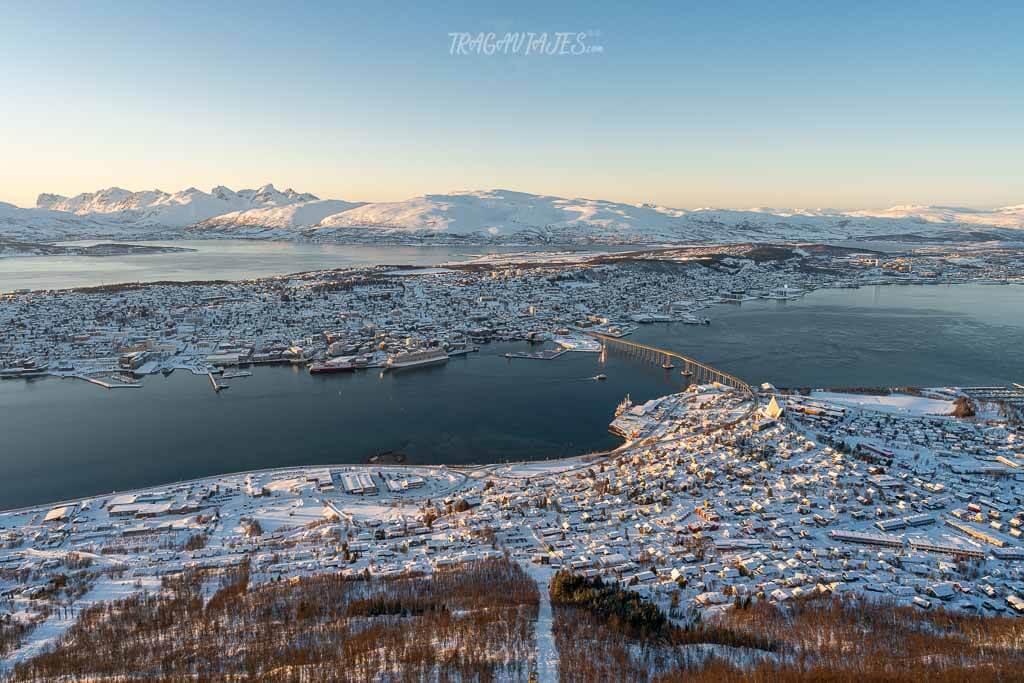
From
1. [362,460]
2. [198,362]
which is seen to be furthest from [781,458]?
[198,362]

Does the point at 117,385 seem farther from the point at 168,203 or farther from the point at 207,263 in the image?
the point at 168,203

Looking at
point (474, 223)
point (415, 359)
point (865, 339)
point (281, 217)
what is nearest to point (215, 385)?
point (415, 359)

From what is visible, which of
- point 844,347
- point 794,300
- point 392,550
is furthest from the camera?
point 794,300

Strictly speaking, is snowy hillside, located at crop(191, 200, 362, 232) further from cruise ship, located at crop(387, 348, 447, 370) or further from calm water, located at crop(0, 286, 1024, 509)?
calm water, located at crop(0, 286, 1024, 509)

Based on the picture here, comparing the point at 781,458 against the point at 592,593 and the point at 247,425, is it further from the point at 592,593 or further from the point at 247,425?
the point at 247,425

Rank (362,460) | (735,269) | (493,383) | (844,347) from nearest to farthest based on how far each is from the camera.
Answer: (362,460)
(493,383)
(844,347)
(735,269)

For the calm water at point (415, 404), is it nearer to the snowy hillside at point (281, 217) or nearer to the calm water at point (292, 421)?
the calm water at point (292, 421)

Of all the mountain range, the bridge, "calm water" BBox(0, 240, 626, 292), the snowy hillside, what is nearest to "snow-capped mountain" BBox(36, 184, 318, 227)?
the mountain range
